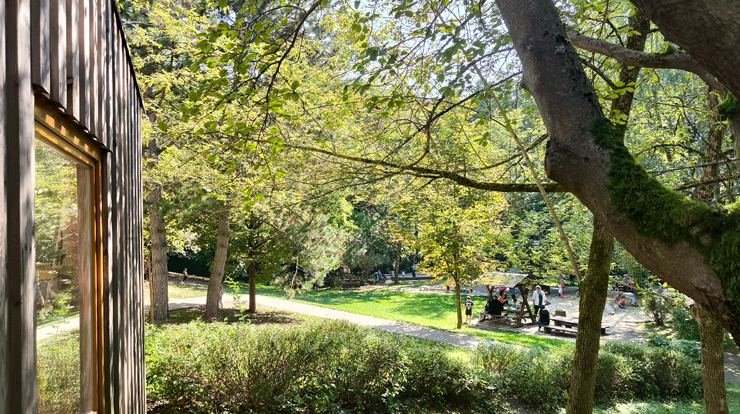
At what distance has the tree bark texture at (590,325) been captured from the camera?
4.70 metres

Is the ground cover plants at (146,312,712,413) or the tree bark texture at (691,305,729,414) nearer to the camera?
the tree bark texture at (691,305,729,414)

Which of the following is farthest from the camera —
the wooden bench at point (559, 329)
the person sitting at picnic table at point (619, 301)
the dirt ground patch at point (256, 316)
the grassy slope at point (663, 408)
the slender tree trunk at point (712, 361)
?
the person sitting at picnic table at point (619, 301)

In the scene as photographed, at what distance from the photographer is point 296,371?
6441 millimetres

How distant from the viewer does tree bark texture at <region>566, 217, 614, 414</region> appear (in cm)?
470

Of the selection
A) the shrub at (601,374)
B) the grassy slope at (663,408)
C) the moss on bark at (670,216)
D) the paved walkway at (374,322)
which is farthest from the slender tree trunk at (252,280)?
the moss on bark at (670,216)

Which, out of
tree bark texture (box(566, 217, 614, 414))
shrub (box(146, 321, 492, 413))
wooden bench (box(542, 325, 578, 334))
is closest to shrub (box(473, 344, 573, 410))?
shrub (box(146, 321, 492, 413))

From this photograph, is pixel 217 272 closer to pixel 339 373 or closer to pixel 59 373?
pixel 339 373

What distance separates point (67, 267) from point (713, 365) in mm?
7252

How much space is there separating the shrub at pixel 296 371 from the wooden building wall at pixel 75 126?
2.90 meters

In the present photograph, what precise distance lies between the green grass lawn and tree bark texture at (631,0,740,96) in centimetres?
1254

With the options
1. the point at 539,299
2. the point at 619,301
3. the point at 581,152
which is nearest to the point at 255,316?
the point at 539,299

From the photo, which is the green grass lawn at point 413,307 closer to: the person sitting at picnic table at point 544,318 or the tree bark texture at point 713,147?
the person sitting at picnic table at point 544,318

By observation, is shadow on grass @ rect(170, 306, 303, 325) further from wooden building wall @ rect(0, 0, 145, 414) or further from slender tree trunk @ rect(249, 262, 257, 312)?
wooden building wall @ rect(0, 0, 145, 414)

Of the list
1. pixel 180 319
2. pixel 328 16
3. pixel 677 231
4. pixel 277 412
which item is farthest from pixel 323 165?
pixel 180 319
